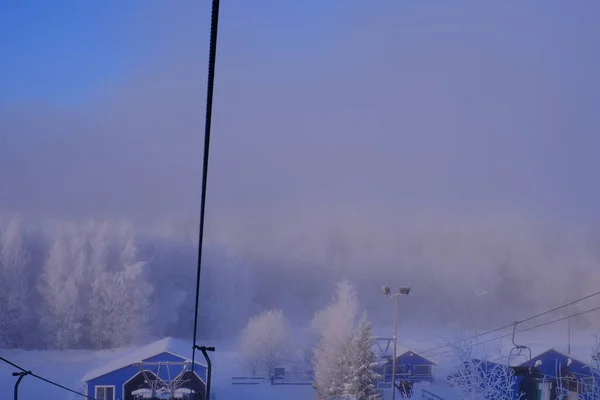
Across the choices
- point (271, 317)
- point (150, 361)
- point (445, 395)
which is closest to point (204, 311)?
point (271, 317)

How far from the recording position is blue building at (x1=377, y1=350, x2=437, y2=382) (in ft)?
43.0

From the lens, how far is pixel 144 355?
12.1 m

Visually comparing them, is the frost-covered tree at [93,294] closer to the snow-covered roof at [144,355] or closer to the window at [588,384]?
the snow-covered roof at [144,355]

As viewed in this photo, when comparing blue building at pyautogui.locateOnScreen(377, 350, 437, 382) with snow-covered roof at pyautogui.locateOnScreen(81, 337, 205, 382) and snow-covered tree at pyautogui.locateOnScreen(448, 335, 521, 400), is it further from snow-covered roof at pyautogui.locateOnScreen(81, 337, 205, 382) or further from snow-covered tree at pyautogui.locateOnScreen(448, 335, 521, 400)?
snow-covered roof at pyautogui.locateOnScreen(81, 337, 205, 382)

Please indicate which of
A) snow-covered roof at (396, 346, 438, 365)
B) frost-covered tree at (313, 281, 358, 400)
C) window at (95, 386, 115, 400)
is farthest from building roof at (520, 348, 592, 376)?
window at (95, 386, 115, 400)

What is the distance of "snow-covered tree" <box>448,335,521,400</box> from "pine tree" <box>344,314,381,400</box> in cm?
151

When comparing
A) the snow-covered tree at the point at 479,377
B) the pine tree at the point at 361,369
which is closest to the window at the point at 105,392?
the pine tree at the point at 361,369

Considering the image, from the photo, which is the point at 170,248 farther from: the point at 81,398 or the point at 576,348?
the point at 576,348

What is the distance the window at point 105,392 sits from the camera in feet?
39.5

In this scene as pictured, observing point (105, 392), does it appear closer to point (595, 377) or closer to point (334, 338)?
point (334, 338)

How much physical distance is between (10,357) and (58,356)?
887 millimetres

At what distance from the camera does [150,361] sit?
12078 mm

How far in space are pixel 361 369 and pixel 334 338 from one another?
152 cm

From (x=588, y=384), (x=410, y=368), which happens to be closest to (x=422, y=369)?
(x=410, y=368)
